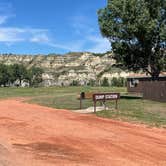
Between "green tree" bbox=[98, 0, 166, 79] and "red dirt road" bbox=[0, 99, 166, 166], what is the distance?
64.6 feet

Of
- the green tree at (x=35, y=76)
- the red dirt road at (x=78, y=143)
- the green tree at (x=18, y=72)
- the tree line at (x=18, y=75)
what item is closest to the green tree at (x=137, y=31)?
the red dirt road at (x=78, y=143)

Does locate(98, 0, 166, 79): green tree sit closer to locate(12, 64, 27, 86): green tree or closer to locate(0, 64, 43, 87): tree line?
locate(0, 64, 43, 87): tree line

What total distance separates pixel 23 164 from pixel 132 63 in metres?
30.1

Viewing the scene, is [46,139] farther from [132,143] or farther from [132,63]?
[132,63]

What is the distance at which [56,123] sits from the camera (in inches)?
650

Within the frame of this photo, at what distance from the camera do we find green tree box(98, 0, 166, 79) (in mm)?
35469

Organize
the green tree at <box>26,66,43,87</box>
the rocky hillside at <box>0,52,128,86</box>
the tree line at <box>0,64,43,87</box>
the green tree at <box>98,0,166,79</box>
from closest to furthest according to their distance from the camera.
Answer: the green tree at <box>98,0,166,79</box>, the tree line at <box>0,64,43,87</box>, the green tree at <box>26,66,43,87</box>, the rocky hillside at <box>0,52,128,86</box>

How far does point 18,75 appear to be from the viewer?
388ft

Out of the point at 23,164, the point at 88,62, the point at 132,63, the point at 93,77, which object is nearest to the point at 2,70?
the point at 93,77

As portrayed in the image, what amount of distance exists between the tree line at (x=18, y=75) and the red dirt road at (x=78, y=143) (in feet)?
324

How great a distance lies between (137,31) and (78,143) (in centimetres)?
2508

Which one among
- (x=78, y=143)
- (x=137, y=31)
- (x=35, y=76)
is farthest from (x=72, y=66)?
(x=78, y=143)

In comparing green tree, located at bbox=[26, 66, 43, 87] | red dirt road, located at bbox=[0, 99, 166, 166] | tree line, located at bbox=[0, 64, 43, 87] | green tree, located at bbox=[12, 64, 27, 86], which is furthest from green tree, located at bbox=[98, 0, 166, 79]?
green tree, located at bbox=[26, 66, 43, 87]

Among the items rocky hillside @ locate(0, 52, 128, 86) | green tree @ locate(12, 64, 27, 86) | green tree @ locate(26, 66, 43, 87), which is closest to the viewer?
green tree @ locate(12, 64, 27, 86)
